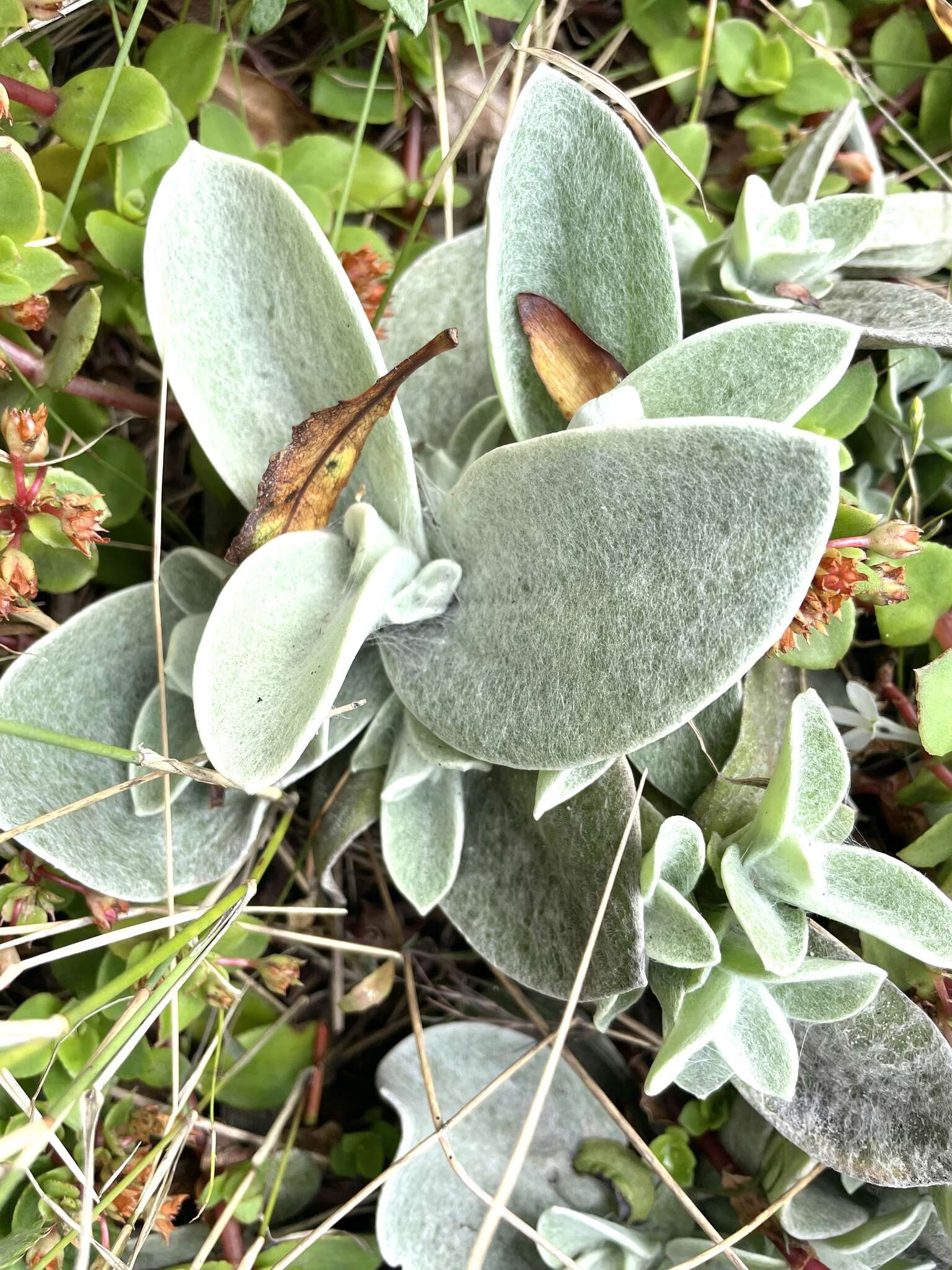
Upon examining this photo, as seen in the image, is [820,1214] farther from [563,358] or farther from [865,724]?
[563,358]

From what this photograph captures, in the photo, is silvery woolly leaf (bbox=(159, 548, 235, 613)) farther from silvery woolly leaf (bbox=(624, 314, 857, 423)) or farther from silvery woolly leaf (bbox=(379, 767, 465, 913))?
silvery woolly leaf (bbox=(624, 314, 857, 423))

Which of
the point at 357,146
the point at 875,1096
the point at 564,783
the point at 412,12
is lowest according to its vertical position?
the point at 875,1096

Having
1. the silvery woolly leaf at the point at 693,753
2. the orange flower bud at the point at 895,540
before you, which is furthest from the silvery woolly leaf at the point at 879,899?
the orange flower bud at the point at 895,540

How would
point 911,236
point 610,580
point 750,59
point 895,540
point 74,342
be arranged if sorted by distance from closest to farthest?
point 610,580 < point 895,540 < point 74,342 < point 911,236 < point 750,59

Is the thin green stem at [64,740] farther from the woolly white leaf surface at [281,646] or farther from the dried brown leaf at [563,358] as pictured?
the dried brown leaf at [563,358]

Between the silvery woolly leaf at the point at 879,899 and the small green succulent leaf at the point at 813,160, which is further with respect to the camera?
the small green succulent leaf at the point at 813,160

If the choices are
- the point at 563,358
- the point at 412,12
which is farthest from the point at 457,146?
the point at 563,358
